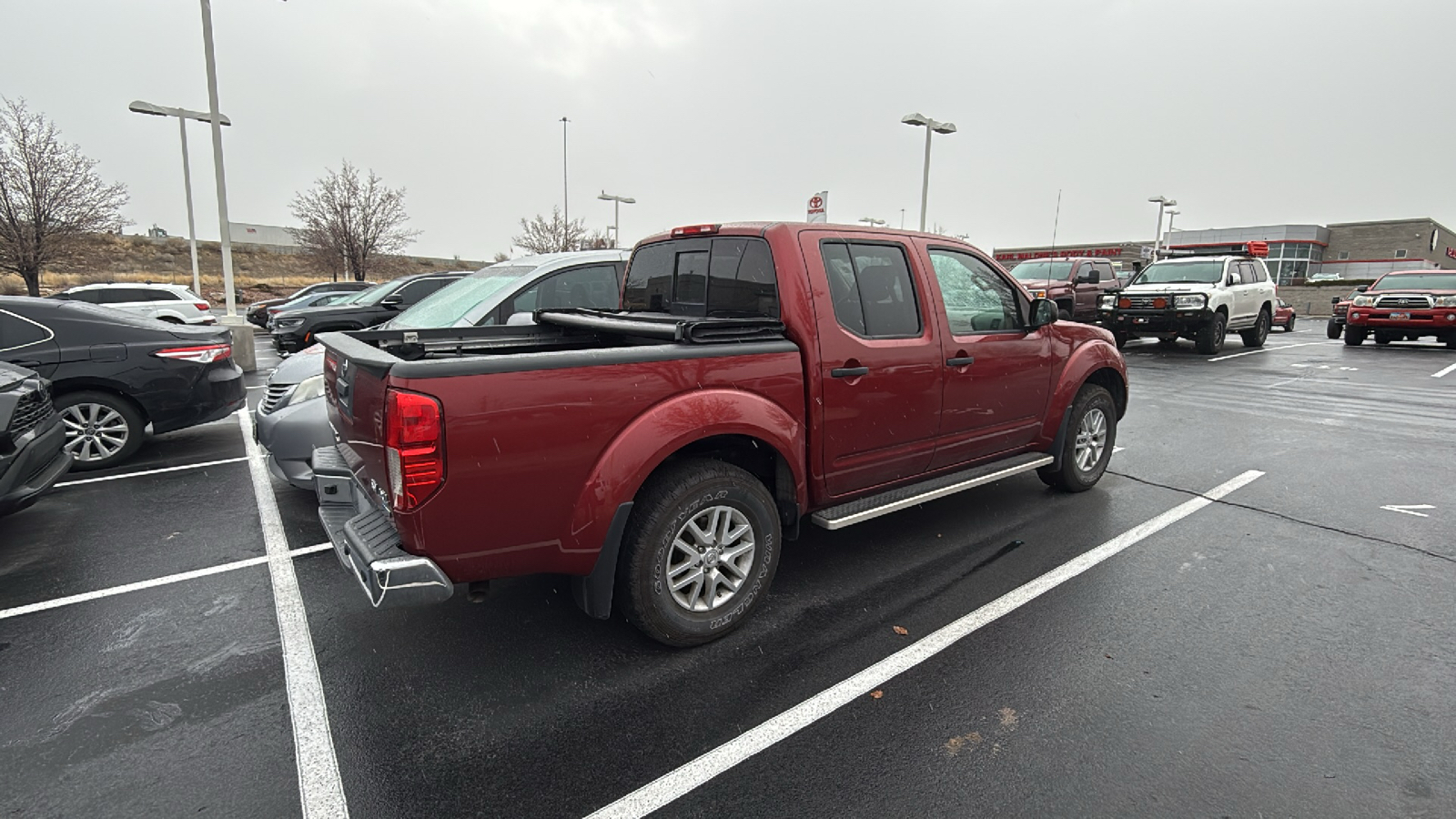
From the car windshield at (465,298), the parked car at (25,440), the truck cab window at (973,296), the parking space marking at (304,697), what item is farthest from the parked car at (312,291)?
the truck cab window at (973,296)

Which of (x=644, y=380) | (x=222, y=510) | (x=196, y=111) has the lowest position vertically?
(x=222, y=510)

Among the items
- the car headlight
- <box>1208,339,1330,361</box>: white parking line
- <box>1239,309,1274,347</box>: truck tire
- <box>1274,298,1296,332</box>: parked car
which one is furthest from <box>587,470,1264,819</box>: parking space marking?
<box>1274,298,1296,332</box>: parked car

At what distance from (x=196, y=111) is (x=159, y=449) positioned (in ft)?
57.3

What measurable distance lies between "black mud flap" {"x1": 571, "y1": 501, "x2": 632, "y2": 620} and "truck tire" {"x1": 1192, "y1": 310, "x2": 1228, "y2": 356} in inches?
618

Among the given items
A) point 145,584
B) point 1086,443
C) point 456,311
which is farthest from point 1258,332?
point 145,584

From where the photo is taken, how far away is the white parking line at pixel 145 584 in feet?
12.1

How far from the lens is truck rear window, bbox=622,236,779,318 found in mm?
3781

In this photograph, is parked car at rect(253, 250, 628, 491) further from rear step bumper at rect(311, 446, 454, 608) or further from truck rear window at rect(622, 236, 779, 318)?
rear step bumper at rect(311, 446, 454, 608)

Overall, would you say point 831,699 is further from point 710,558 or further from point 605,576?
point 605,576

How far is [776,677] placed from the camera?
3070mm

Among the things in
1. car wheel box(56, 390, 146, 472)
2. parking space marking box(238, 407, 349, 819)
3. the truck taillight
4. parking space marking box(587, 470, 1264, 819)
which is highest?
the truck taillight

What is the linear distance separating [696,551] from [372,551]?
1319 millimetres

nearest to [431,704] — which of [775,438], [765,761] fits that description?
[765,761]

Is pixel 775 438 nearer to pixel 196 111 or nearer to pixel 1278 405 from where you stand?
pixel 1278 405
